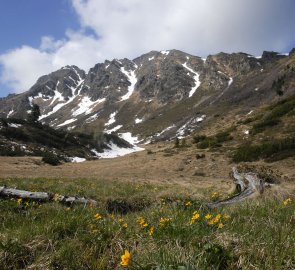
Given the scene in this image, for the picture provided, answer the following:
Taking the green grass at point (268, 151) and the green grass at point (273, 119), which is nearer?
the green grass at point (268, 151)

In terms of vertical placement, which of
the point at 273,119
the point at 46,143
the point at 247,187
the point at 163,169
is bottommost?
the point at 247,187

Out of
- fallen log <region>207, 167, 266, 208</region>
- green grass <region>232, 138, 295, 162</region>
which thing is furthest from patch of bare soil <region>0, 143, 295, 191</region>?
fallen log <region>207, 167, 266, 208</region>

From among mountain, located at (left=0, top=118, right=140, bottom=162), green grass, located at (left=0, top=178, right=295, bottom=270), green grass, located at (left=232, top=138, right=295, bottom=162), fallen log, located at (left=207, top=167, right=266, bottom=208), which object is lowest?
green grass, located at (left=0, top=178, right=295, bottom=270)

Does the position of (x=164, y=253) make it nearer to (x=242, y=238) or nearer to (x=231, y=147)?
(x=242, y=238)

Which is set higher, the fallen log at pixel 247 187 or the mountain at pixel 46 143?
the mountain at pixel 46 143

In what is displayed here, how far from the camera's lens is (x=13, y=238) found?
405 centimetres

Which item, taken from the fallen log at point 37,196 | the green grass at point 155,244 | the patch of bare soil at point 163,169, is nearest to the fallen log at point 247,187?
the fallen log at point 37,196

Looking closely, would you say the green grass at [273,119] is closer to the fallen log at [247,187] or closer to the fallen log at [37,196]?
the fallen log at [247,187]

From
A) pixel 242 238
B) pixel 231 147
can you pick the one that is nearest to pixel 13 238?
pixel 242 238

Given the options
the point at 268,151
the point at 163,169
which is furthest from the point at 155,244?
the point at 163,169

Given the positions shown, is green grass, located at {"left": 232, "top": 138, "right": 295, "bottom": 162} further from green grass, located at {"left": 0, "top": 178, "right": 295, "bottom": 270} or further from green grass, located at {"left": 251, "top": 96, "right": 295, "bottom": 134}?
green grass, located at {"left": 0, "top": 178, "right": 295, "bottom": 270}

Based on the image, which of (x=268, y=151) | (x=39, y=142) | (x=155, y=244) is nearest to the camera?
(x=155, y=244)

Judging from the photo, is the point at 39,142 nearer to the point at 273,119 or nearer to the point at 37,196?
the point at 273,119

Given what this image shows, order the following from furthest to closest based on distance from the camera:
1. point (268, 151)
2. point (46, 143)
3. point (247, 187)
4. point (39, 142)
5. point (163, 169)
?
point (46, 143)
point (39, 142)
point (163, 169)
point (268, 151)
point (247, 187)
